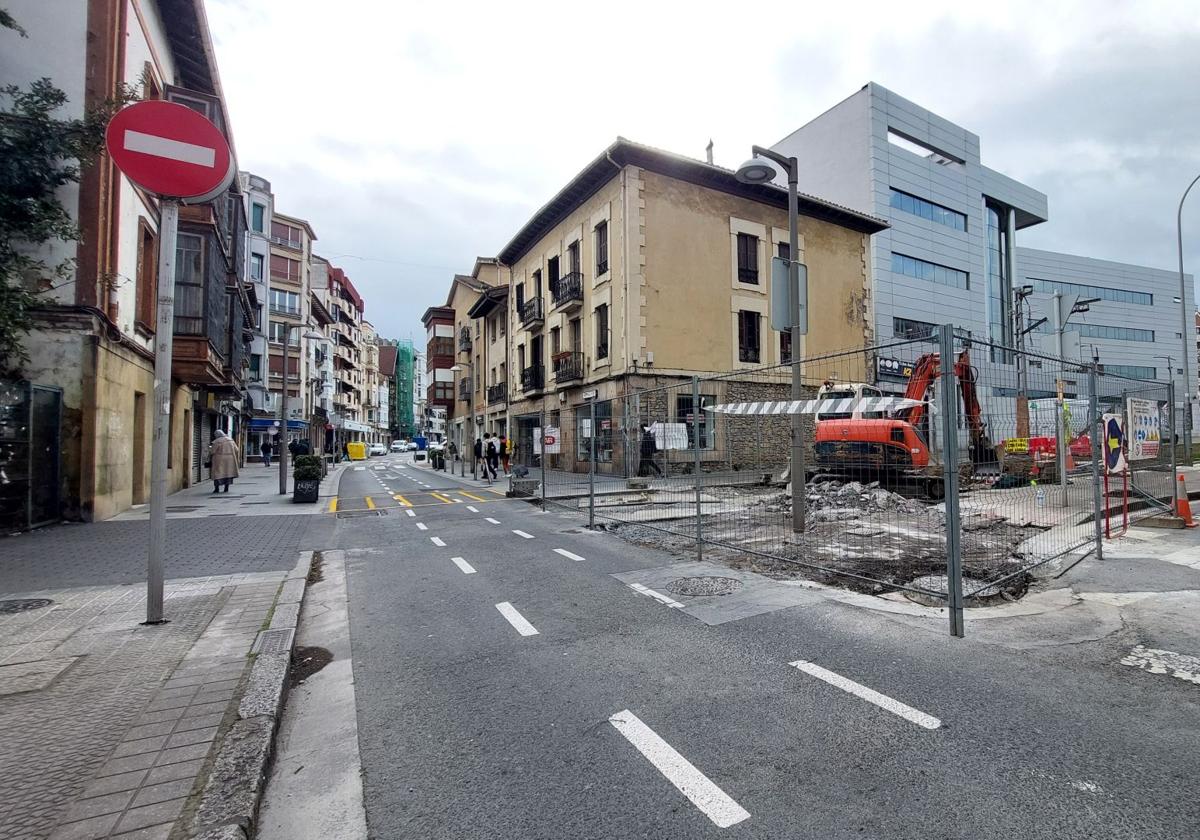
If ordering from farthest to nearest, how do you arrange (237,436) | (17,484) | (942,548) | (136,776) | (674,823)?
(237,436)
(17,484)
(942,548)
(136,776)
(674,823)

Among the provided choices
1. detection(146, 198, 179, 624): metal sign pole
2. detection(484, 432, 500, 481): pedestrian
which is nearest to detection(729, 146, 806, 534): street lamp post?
detection(146, 198, 179, 624): metal sign pole

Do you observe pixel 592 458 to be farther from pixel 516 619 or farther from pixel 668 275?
pixel 668 275

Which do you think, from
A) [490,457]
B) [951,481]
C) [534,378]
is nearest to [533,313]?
[534,378]

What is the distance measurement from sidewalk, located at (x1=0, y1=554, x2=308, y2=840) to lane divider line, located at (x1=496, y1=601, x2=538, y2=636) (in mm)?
1820

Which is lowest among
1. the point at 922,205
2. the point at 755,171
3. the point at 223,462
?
the point at 223,462

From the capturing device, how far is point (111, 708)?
3.08 m

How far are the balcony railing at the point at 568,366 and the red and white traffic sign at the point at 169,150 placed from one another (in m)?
20.5

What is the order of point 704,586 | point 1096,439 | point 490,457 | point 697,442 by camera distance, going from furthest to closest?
point 490,457 < point 697,442 < point 1096,439 < point 704,586

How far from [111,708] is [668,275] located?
21.3 m

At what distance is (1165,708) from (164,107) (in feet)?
24.2

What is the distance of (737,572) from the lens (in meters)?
6.46

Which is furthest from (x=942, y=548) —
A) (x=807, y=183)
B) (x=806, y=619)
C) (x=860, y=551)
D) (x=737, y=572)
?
(x=807, y=183)

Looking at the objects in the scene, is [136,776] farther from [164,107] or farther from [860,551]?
[860,551]

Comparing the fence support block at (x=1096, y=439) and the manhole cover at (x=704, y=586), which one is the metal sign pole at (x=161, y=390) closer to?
the manhole cover at (x=704, y=586)
